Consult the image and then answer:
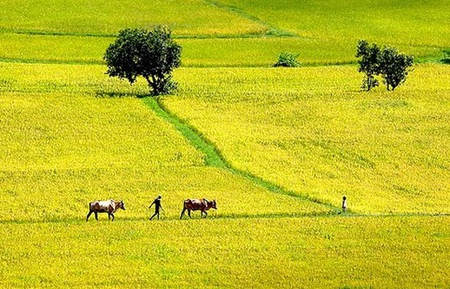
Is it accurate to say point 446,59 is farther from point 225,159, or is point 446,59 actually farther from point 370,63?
point 225,159

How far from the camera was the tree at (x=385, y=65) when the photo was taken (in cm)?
9256

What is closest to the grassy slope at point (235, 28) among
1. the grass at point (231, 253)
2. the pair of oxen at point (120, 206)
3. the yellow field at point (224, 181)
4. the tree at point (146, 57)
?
the yellow field at point (224, 181)

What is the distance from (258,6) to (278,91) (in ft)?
137

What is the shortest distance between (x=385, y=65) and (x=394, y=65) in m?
0.73

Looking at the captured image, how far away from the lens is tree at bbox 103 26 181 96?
290 ft

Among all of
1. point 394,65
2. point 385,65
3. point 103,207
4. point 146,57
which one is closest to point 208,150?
point 103,207

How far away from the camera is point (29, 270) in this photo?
4569cm

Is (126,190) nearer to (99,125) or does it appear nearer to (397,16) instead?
(99,125)

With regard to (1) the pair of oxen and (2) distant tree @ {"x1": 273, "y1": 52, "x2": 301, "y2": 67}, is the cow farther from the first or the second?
(2) distant tree @ {"x1": 273, "y1": 52, "x2": 301, "y2": 67}

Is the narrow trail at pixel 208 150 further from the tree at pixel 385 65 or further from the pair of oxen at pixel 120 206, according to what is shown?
the tree at pixel 385 65

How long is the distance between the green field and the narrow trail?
174 millimetres

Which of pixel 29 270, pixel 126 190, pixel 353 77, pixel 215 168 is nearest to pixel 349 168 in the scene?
pixel 215 168

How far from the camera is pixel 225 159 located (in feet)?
218

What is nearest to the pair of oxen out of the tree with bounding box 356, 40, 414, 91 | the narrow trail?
the narrow trail
